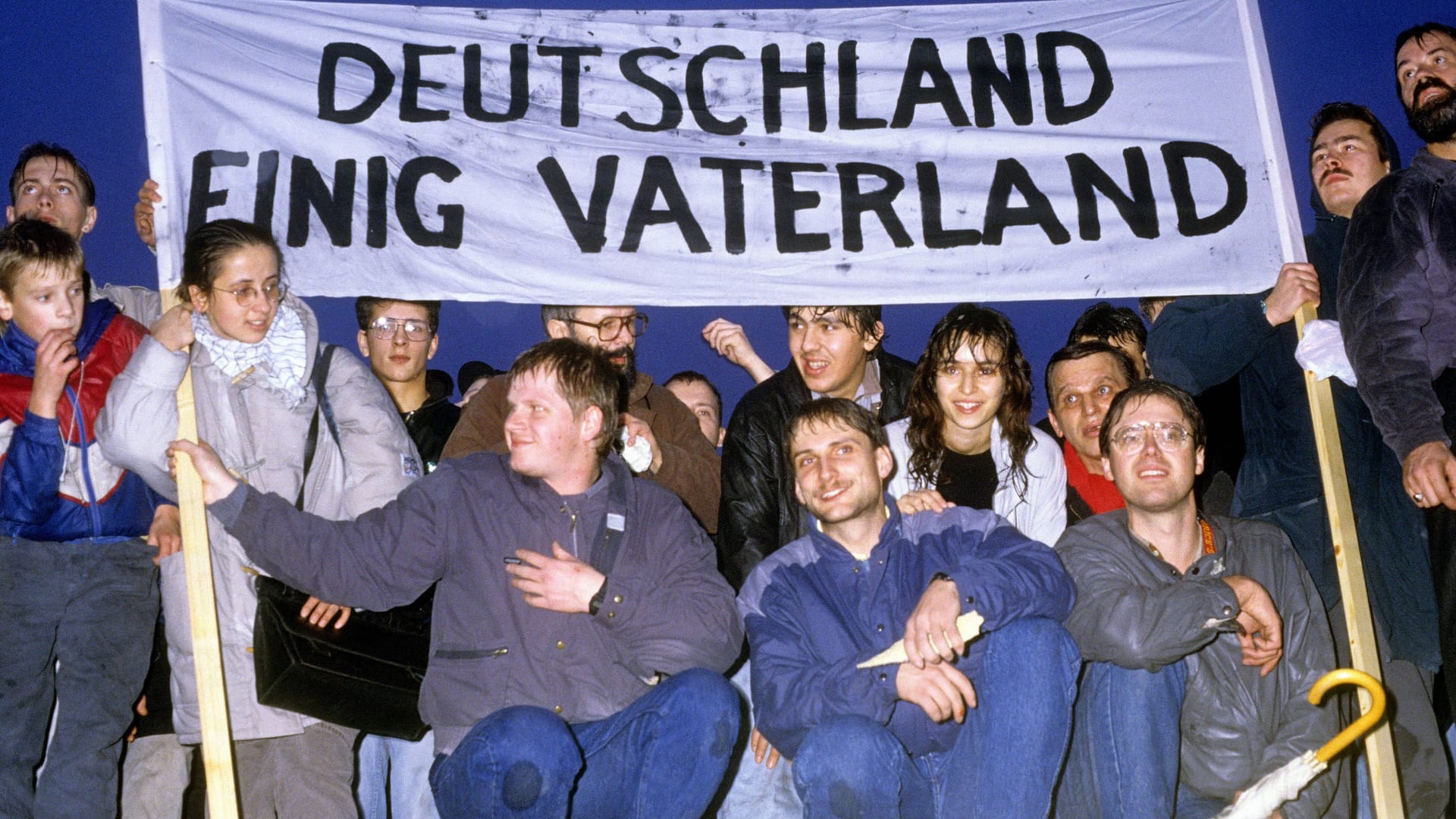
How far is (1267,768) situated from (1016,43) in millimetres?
2568

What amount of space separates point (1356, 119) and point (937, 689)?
2737 millimetres

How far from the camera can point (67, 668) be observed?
392cm

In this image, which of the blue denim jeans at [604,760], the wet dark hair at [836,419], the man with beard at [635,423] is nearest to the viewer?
the blue denim jeans at [604,760]

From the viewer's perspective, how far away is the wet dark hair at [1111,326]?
16.5 ft

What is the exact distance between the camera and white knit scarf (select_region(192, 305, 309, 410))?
3855mm

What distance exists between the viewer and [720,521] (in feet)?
14.3

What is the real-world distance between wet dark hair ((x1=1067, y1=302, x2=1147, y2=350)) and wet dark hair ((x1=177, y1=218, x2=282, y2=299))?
2.91 metres

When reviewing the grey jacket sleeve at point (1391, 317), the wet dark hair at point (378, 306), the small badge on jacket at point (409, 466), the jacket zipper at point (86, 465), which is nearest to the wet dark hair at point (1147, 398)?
the grey jacket sleeve at point (1391, 317)

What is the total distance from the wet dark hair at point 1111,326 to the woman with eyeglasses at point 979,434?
0.64 meters

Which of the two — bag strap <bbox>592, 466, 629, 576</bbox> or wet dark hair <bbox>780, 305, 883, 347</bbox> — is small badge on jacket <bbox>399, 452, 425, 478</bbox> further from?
wet dark hair <bbox>780, 305, 883, 347</bbox>

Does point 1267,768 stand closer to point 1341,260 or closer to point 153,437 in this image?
point 1341,260

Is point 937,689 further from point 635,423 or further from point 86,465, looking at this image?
point 86,465

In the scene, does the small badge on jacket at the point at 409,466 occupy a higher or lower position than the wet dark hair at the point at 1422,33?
lower

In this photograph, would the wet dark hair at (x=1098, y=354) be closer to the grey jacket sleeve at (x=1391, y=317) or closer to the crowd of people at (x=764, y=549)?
the crowd of people at (x=764, y=549)
